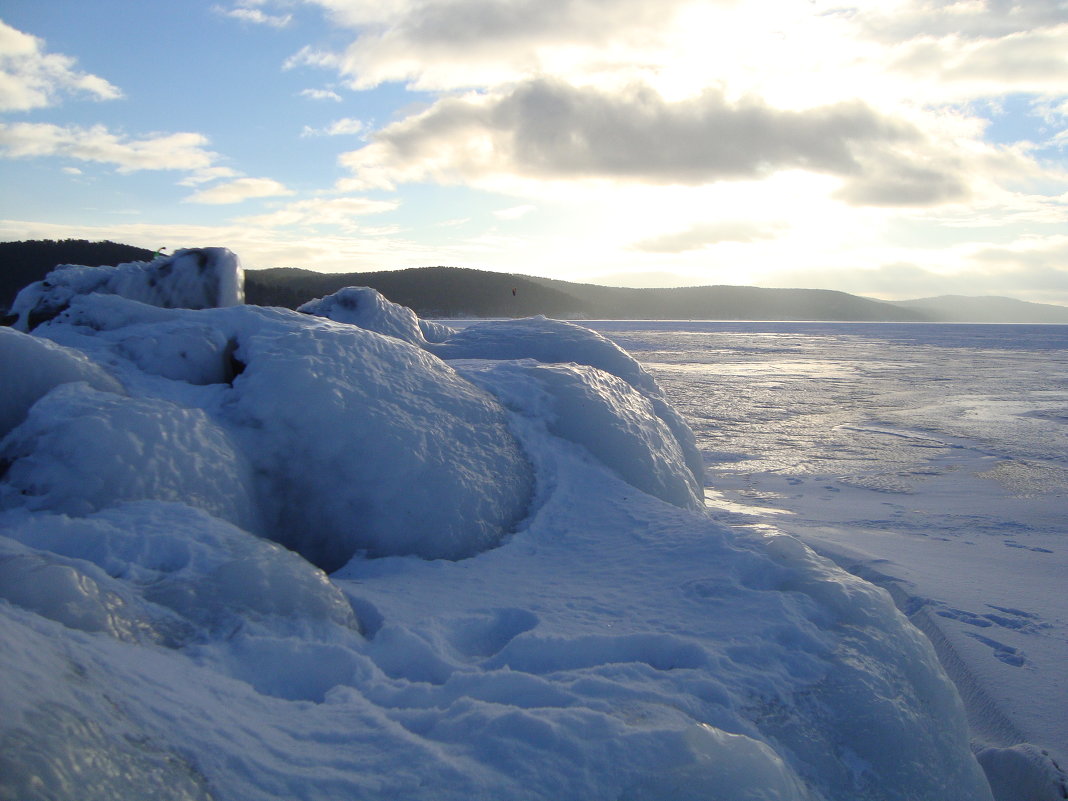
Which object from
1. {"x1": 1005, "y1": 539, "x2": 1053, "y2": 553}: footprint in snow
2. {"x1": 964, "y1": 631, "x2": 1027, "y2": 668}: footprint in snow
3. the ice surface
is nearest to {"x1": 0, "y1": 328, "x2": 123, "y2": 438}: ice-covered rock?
the ice surface

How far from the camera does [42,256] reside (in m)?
38.0

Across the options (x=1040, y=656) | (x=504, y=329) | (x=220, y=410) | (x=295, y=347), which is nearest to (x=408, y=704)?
(x=220, y=410)

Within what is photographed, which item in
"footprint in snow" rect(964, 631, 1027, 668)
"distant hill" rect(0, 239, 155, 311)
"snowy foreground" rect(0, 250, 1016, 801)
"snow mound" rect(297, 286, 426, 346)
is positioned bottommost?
"footprint in snow" rect(964, 631, 1027, 668)

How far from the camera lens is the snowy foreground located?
1.72 meters

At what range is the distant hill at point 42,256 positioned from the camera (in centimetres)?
3547

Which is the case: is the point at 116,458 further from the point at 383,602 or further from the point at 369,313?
the point at 369,313

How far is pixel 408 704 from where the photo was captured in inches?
81.5

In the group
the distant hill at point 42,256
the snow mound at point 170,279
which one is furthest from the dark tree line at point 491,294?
the snow mound at point 170,279

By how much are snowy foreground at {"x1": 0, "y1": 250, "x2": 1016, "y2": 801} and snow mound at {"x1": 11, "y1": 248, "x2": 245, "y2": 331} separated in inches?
26.7

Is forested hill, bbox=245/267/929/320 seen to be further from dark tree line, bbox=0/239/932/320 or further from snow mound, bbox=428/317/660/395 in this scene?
snow mound, bbox=428/317/660/395

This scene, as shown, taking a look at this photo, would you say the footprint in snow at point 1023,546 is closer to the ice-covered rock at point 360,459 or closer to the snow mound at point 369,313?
the ice-covered rock at point 360,459

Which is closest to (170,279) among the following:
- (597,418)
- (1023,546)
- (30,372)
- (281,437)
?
(30,372)

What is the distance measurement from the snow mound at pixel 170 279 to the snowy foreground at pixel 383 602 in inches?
26.7

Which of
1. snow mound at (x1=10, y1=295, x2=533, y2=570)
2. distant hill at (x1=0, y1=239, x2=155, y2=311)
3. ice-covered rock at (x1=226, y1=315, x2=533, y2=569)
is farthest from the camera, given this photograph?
distant hill at (x1=0, y1=239, x2=155, y2=311)
